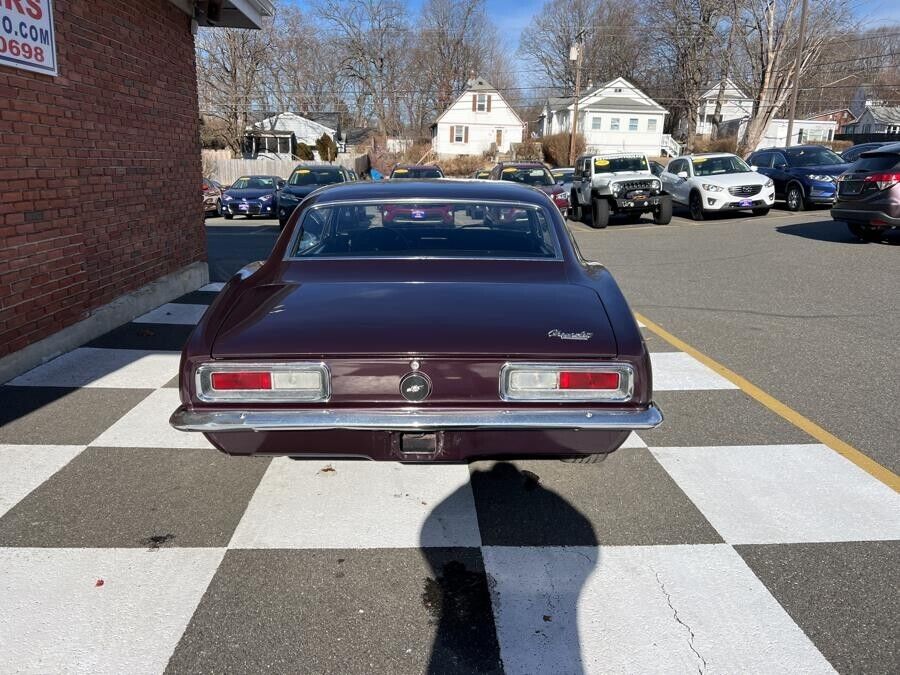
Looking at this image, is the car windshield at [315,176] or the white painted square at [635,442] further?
the car windshield at [315,176]

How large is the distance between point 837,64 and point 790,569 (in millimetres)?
58613

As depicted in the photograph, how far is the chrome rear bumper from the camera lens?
2.72 meters

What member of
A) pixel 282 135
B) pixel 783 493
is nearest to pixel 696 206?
pixel 783 493

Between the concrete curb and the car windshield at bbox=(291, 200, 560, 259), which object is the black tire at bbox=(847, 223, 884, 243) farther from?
the concrete curb

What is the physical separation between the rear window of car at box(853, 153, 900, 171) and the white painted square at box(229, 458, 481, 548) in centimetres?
1060

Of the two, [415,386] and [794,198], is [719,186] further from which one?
[415,386]

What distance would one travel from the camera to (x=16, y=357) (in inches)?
202

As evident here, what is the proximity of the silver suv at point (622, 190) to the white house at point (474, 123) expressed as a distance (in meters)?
43.5

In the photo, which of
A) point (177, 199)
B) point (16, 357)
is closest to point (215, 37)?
point (177, 199)

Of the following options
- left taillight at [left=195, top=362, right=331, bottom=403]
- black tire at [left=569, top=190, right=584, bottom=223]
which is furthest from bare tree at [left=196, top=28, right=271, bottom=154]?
left taillight at [left=195, top=362, right=331, bottom=403]

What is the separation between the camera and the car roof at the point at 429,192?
4199mm

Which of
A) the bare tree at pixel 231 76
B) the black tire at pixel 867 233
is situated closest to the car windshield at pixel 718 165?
the black tire at pixel 867 233

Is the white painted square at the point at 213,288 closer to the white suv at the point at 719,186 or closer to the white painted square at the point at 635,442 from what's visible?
the white painted square at the point at 635,442

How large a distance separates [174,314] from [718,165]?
15815mm
